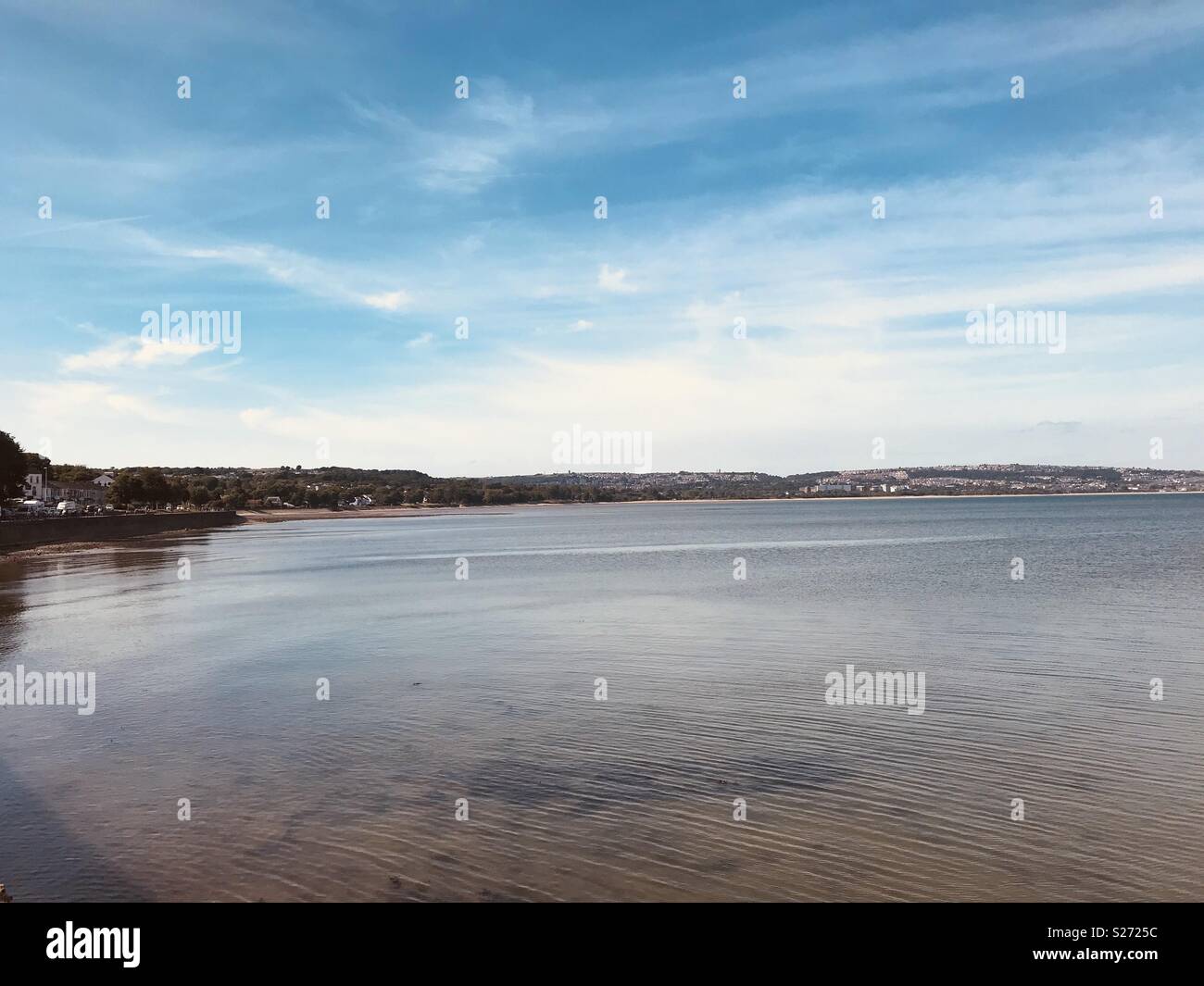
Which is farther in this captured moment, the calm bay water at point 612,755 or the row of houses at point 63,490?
the row of houses at point 63,490

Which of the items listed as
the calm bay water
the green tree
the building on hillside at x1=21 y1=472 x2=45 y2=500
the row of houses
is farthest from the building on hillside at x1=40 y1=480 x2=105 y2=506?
the calm bay water

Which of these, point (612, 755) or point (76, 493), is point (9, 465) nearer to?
point (76, 493)

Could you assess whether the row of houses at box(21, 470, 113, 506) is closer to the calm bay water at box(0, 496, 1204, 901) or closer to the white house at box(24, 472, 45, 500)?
the white house at box(24, 472, 45, 500)

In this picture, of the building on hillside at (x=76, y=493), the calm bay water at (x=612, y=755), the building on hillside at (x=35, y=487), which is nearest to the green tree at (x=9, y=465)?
the building on hillside at (x=35, y=487)

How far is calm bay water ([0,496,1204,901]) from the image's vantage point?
8000 mm

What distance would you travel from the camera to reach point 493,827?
9.14m

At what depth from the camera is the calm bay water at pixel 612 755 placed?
26.2ft

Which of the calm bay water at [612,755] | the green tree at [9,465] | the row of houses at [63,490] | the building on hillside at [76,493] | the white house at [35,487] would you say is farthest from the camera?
the building on hillside at [76,493]

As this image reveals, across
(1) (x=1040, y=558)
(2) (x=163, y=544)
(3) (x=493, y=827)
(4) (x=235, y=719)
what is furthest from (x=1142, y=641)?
(2) (x=163, y=544)

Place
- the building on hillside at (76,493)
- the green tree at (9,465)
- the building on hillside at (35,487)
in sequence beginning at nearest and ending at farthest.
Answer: the green tree at (9,465) < the building on hillside at (35,487) < the building on hillside at (76,493)

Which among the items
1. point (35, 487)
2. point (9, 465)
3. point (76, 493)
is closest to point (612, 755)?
point (9, 465)

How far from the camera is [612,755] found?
11.7 meters

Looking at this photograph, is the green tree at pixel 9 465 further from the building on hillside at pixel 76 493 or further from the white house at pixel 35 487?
the building on hillside at pixel 76 493

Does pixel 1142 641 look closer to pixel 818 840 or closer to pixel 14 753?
pixel 818 840
